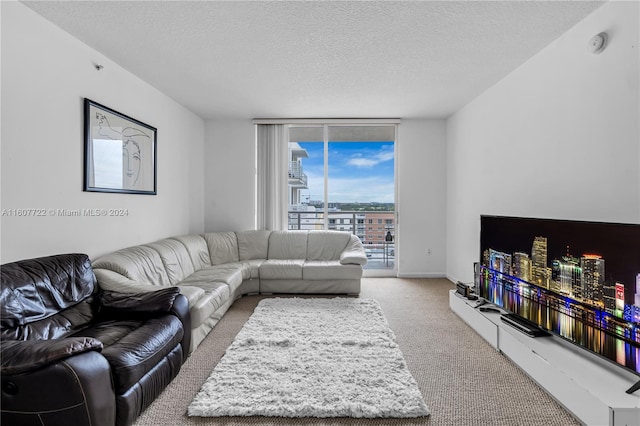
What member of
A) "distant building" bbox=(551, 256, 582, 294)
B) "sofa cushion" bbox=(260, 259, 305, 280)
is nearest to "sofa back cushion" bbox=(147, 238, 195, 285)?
"sofa cushion" bbox=(260, 259, 305, 280)

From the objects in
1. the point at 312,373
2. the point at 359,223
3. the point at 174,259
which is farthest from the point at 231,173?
the point at 312,373

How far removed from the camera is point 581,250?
1948mm

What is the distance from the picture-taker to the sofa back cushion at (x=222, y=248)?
4367 millimetres

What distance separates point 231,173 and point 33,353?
3.97 meters

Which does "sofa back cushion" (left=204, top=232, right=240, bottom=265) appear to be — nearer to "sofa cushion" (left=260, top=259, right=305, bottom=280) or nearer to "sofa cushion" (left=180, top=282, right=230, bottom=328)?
"sofa cushion" (left=260, top=259, right=305, bottom=280)

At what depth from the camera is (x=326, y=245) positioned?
4723 millimetres

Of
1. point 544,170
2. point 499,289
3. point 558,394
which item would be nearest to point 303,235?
point 499,289

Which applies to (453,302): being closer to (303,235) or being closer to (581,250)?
(581,250)

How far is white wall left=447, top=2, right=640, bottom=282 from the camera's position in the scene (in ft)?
6.38

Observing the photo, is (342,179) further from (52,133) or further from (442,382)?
(52,133)

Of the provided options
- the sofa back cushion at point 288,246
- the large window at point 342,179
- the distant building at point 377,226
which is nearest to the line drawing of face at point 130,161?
the sofa back cushion at point 288,246

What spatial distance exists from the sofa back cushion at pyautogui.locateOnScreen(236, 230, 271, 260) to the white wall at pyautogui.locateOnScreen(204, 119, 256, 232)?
14.3 inches

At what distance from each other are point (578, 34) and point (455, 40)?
2.84 feet

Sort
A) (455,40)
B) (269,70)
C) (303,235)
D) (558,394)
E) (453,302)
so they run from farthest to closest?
(303,235)
(453,302)
(269,70)
(455,40)
(558,394)
